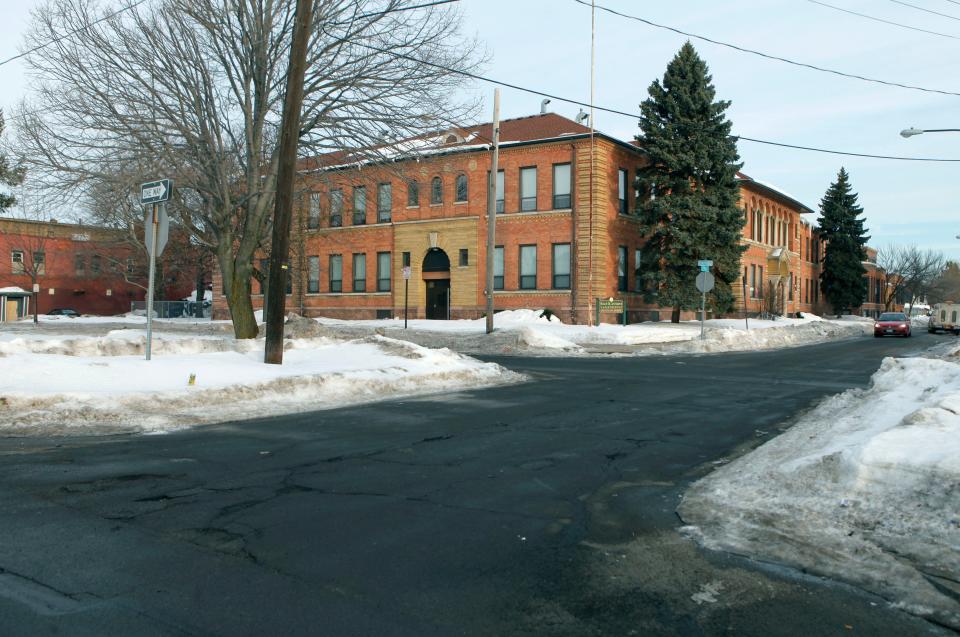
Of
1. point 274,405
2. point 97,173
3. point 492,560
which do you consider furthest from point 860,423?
point 97,173

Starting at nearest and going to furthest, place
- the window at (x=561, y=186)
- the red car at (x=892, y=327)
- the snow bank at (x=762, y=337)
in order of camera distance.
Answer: the snow bank at (x=762, y=337)
the window at (x=561, y=186)
the red car at (x=892, y=327)

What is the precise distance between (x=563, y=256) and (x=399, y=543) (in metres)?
34.9

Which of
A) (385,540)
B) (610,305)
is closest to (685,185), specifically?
(610,305)

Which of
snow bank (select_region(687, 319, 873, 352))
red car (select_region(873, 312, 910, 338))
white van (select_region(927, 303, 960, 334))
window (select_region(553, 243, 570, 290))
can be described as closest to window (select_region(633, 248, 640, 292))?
window (select_region(553, 243, 570, 290))

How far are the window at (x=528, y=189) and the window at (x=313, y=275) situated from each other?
15.4m

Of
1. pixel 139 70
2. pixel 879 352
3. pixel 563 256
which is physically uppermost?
pixel 139 70

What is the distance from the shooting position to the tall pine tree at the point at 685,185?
38406mm

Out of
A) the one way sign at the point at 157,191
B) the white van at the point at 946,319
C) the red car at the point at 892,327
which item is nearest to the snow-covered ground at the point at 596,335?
Result: the red car at the point at 892,327

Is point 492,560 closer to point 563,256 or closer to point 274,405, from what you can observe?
point 274,405

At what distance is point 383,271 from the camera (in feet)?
149

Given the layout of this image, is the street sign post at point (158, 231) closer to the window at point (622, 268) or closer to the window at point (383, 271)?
the window at point (622, 268)

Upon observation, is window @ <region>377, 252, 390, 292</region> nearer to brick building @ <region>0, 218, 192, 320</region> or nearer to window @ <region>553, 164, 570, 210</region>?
window @ <region>553, 164, 570, 210</region>

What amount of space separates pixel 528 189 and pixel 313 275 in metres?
16.6

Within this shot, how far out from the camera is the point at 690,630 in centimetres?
369
